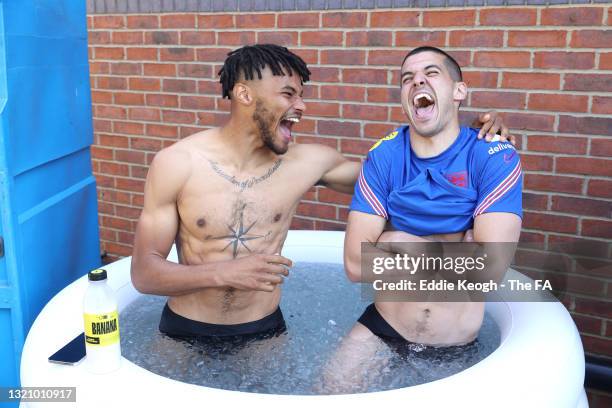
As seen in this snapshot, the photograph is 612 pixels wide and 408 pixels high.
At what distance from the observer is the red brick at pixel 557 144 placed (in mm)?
3129

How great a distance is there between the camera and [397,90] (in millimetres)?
3549

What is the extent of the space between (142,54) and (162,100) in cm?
35

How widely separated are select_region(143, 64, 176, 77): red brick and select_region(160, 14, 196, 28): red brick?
26 cm

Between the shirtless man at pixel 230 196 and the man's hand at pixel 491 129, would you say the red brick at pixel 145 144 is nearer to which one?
the shirtless man at pixel 230 196

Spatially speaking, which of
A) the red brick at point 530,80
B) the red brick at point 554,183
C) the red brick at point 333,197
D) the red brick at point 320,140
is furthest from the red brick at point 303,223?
the red brick at point 530,80

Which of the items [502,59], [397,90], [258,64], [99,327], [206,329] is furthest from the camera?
[397,90]

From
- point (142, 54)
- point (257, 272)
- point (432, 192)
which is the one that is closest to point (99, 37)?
point (142, 54)

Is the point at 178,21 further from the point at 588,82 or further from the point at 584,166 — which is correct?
the point at 584,166

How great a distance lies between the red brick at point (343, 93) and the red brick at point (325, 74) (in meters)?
0.05

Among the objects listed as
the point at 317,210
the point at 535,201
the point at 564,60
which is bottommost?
the point at 317,210

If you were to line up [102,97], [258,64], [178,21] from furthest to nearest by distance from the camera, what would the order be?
[102,97] < [178,21] < [258,64]

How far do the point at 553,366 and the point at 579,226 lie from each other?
142cm

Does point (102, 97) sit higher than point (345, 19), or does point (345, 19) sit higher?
point (345, 19)

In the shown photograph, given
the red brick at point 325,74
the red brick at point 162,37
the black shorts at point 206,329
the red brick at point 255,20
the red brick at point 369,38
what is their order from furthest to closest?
the red brick at point 162,37
the red brick at point 255,20
the red brick at point 325,74
the red brick at point 369,38
the black shorts at point 206,329
